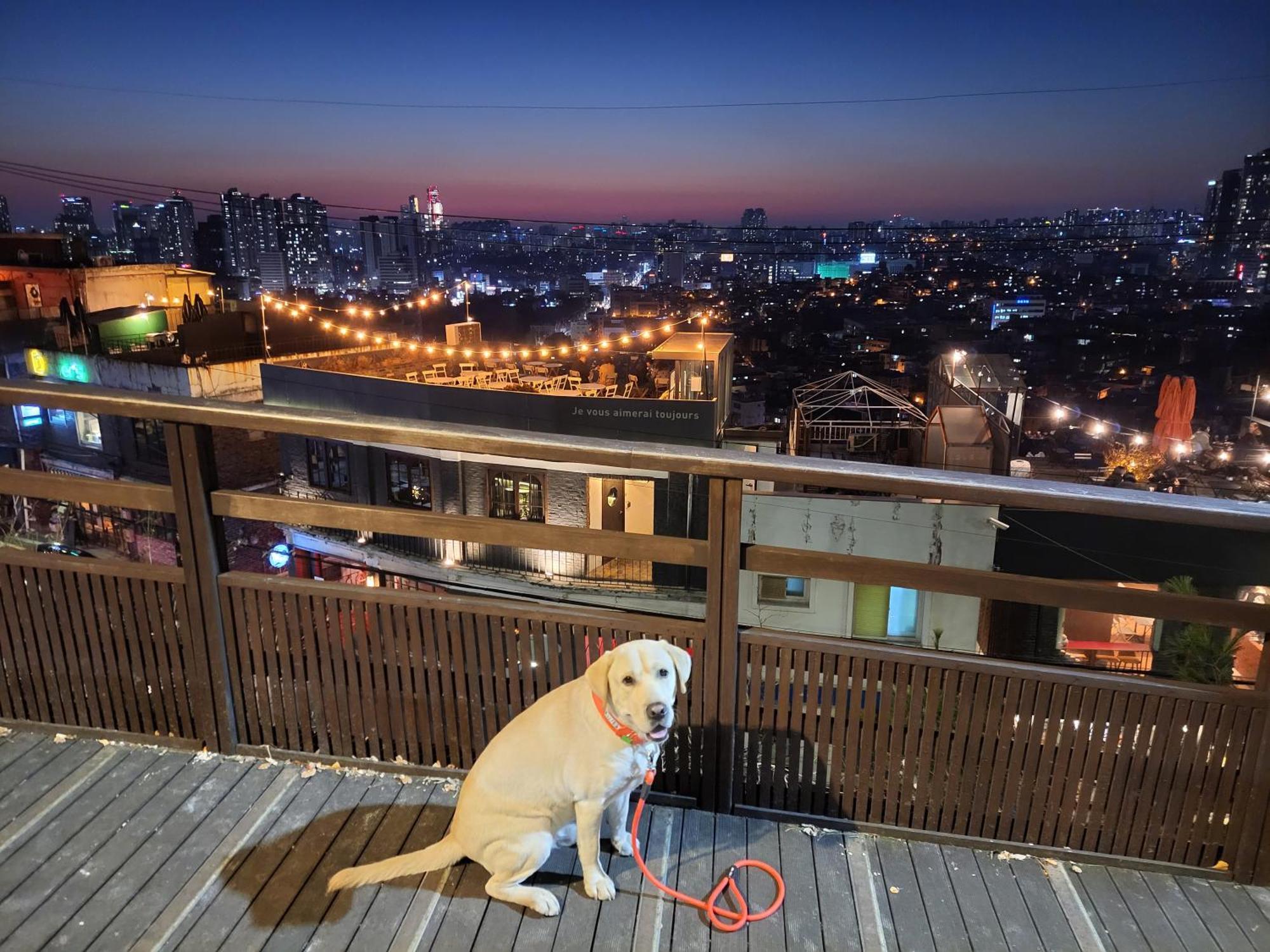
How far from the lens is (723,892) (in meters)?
2.04

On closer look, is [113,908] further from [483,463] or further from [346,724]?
[483,463]

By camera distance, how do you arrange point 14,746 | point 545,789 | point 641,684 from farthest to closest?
point 14,746 < point 545,789 < point 641,684

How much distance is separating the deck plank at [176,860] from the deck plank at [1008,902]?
6.94 feet

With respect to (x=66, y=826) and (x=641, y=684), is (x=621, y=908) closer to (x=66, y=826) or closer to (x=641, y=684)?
(x=641, y=684)

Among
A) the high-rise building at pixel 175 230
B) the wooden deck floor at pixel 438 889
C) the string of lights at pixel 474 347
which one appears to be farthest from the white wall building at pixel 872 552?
the high-rise building at pixel 175 230

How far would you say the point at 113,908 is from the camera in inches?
76.8

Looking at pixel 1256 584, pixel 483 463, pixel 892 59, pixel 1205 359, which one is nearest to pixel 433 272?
pixel 892 59

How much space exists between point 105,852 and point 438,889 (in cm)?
99

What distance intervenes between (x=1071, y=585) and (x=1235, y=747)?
66 centimetres

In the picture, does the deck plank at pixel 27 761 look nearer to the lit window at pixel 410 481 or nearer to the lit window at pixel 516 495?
the lit window at pixel 516 495

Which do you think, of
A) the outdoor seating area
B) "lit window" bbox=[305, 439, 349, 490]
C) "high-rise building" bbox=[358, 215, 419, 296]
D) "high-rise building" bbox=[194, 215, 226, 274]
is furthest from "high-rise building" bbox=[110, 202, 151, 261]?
"lit window" bbox=[305, 439, 349, 490]

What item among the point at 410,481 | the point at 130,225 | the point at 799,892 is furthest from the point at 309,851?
the point at 130,225

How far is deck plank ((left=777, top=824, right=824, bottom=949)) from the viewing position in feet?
6.25

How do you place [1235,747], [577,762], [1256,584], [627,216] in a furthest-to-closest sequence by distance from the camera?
[627,216]
[1256,584]
[1235,747]
[577,762]
